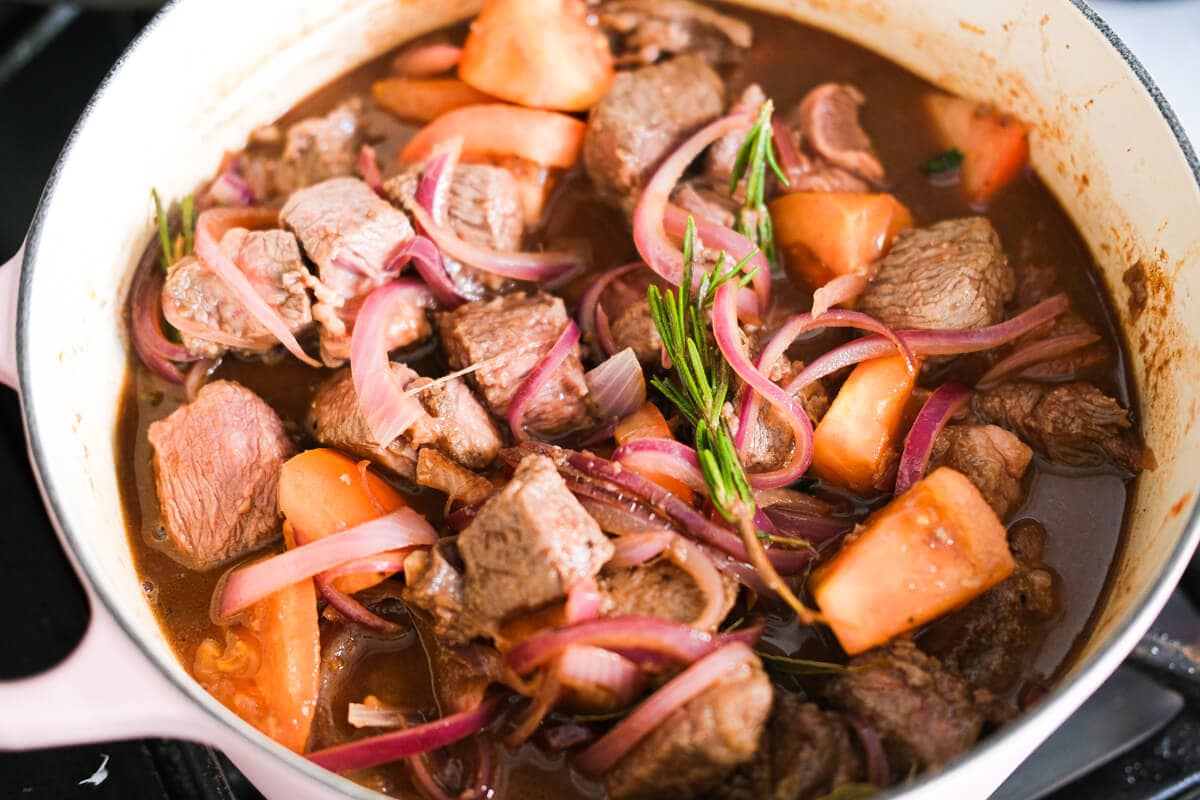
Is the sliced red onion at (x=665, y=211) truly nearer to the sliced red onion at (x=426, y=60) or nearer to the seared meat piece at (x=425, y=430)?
the seared meat piece at (x=425, y=430)

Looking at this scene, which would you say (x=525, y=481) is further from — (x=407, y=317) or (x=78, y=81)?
(x=78, y=81)

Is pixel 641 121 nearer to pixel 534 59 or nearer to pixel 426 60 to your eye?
pixel 534 59

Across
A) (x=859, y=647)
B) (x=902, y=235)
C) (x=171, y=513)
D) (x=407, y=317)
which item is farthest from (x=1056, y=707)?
(x=171, y=513)

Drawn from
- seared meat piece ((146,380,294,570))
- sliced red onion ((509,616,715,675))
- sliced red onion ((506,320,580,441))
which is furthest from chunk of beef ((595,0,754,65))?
sliced red onion ((509,616,715,675))

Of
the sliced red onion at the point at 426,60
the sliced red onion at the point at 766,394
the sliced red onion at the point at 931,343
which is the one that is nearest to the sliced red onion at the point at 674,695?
the sliced red onion at the point at 766,394

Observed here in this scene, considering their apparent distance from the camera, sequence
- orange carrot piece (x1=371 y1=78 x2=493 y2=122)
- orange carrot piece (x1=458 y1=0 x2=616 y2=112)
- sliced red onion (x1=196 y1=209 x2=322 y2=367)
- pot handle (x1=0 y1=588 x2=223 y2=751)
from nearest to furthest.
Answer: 1. pot handle (x1=0 y1=588 x2=223 y2=751)
2. sliced red onion (x1=196 y1=209 x2=322 y2=367)
3. orange carrot piece (x1=458 y1=0 x2=616 y2=112)
4. orange carrot piece (x1=371 y1=78 x2=493 y2=122)

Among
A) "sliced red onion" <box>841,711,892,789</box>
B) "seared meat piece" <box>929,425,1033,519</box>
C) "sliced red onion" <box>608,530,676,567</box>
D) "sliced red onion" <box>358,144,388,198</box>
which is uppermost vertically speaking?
"sliced red onion" <box>358,144,388,198</box>

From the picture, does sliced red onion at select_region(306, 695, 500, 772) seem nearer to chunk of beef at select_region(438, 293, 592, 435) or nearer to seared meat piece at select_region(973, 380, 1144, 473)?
chunk of beef at select_region(438, 293, 592, 435)
